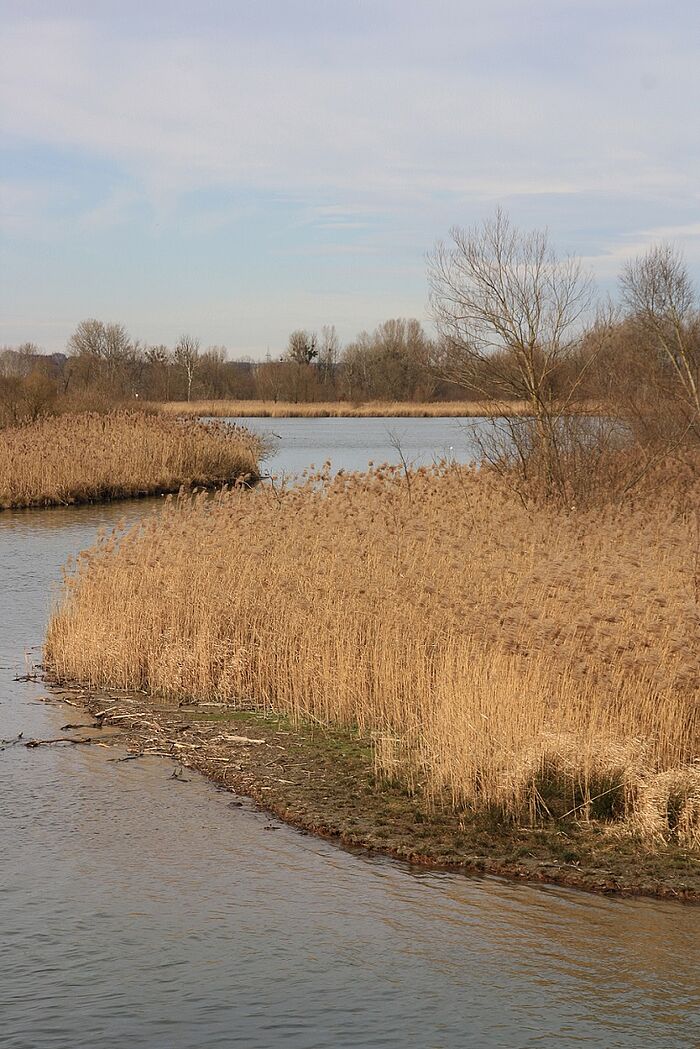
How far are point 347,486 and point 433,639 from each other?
227 inches

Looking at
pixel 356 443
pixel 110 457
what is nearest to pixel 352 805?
pixel 110 457

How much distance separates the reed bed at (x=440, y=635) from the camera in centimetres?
729

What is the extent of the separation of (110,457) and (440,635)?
19506 millimetres

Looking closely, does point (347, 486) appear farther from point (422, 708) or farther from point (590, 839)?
point (590, 839)

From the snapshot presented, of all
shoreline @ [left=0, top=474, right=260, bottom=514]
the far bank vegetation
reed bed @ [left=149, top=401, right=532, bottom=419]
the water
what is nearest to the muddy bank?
the far bank vegetation

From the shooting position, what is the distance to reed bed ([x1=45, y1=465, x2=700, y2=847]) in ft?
23.9

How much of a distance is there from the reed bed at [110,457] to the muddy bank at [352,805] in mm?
16945

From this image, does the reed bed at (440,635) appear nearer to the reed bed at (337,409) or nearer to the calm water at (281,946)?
the calm water at (281,946)

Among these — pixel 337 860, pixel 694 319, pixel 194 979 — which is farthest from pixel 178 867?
pixel 694 319

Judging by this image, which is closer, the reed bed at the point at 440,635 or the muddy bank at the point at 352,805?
the muddy bank at the point at 352,805

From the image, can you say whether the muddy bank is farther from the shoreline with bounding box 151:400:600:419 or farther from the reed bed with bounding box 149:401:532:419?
the reed bed with bounding box 149:401:532:419

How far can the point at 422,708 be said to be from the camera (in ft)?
27.6

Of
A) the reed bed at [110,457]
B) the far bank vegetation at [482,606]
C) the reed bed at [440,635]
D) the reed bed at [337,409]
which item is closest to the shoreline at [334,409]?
the reed bed at [337,409]

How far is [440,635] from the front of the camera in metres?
9.37
